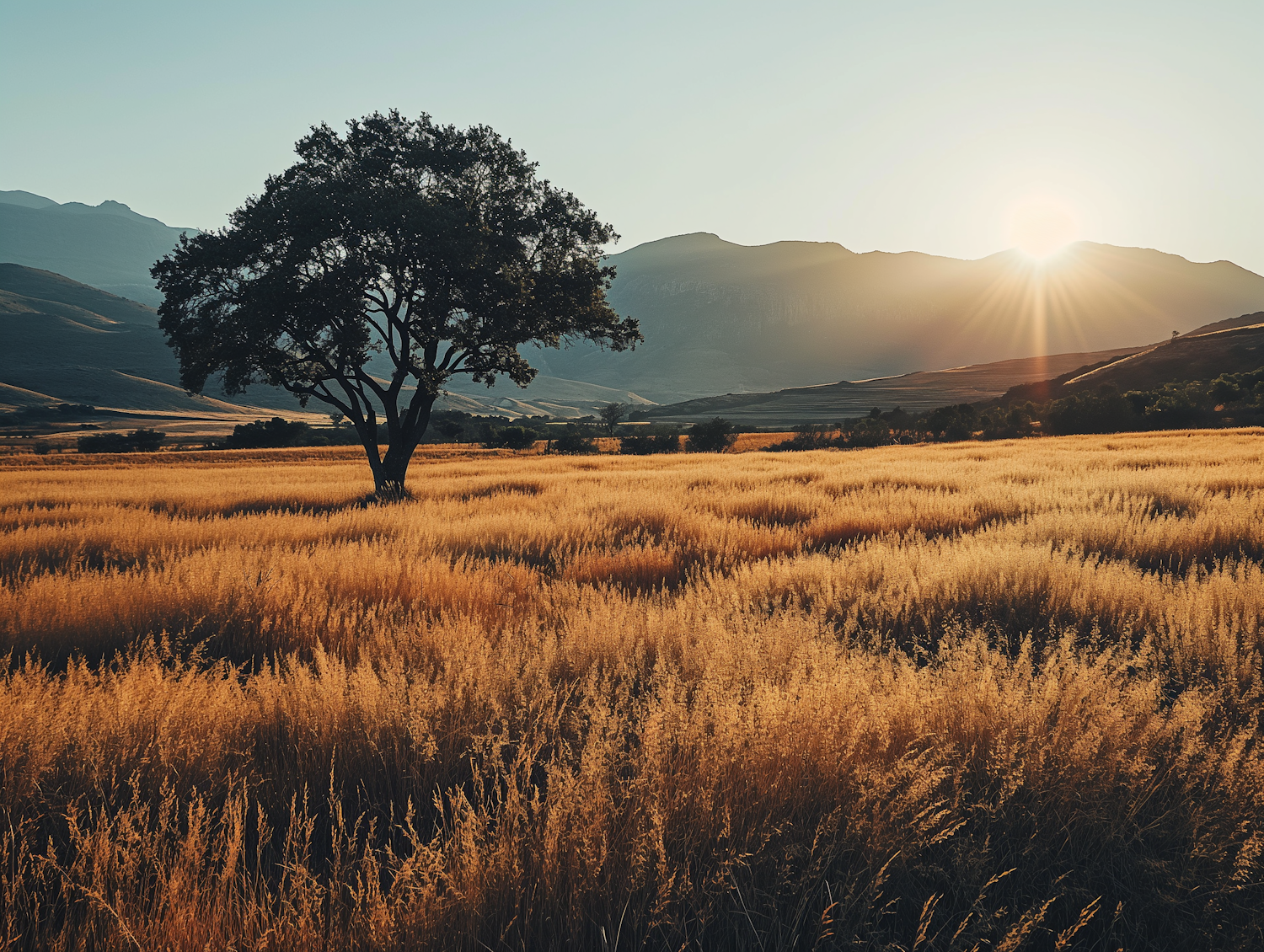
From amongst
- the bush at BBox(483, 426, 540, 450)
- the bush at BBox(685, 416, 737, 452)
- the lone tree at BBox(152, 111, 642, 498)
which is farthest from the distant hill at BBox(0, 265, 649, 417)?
the lone tree at BBox(152, 111, 642, 498)

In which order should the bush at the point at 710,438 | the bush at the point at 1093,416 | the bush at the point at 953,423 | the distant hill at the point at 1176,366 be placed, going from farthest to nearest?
the distant hill at the point at 1176,366
the bush at the point at 710,438
the bush at the point at 953,423
the bush at the point at 1093,416

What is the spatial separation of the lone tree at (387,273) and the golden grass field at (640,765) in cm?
1287

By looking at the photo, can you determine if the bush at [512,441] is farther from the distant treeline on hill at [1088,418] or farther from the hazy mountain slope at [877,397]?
the hazy mountain slope at [877,397]

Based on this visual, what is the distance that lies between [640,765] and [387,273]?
19.5 metres

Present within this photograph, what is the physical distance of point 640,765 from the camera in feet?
7.95

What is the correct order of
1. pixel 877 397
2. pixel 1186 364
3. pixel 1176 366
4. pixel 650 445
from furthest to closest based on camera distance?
pixel 877 397, pixel 1176 366, pixel 1186 364, pixel 650 445

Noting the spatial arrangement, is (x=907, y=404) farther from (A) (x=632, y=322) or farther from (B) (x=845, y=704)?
(B) (x=845, y=704)

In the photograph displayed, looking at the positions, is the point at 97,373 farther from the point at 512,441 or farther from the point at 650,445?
the point at 650,445

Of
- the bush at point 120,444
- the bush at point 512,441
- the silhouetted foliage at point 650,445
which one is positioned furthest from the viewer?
the bush at point 512,441

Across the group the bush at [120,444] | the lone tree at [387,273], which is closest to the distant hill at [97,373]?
the bush at [120,444]

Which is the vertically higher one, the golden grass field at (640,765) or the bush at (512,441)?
the bush at (512,441)

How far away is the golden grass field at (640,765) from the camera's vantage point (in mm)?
1856

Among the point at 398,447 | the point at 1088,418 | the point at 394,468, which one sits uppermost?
the point at 1088,418

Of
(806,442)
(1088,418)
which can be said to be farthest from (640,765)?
(1088,418)
